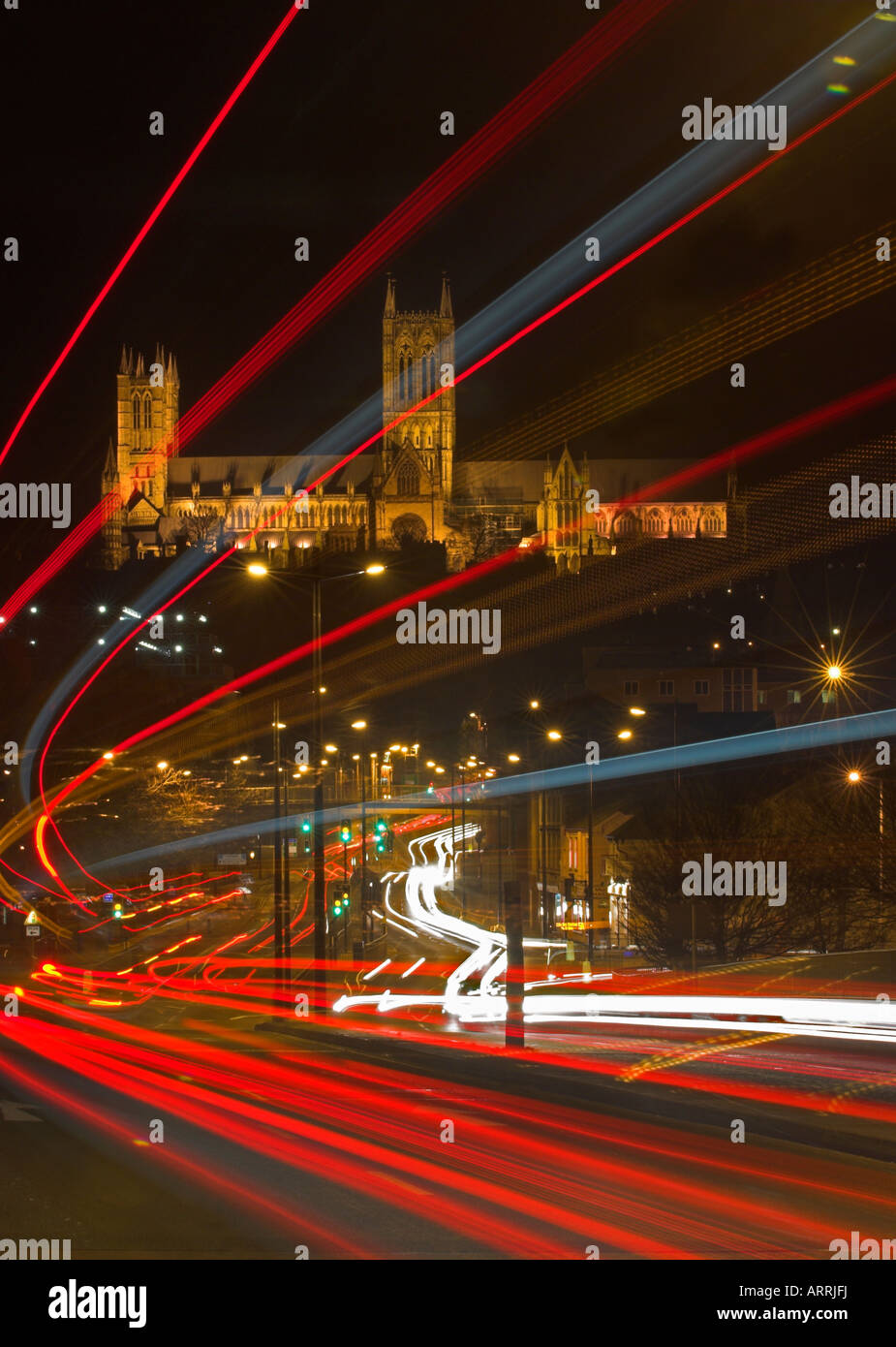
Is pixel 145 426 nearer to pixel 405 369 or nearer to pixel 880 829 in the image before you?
pixel 405 369

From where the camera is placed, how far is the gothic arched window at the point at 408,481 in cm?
13400

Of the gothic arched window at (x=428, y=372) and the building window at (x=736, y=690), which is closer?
the building window at (x=736, y=690)

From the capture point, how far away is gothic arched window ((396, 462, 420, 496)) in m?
134

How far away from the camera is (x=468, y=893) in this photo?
186 feet

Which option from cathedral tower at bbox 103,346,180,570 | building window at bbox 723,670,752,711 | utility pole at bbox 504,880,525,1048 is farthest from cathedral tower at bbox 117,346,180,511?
utility pole at bbox 504,880,525,1048

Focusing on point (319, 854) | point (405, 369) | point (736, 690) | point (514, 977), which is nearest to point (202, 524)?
→ point (405, 369)

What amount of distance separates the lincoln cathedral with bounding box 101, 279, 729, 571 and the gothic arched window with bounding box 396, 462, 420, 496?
0.14 meters

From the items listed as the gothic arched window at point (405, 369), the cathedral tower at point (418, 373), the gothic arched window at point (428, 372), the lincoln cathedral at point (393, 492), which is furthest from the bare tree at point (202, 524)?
the gothic arched window at point (428, 372)

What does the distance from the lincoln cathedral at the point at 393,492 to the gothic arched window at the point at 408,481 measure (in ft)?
0.47

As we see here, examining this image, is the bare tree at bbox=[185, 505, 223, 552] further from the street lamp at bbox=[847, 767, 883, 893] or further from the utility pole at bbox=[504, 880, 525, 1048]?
the utility pole at bbox=[504, 880, 525, 1048]

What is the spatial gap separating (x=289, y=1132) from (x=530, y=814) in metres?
37.8

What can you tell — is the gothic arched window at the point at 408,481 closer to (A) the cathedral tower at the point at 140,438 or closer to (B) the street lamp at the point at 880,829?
(A) the cathedral tower at the point at 140,438

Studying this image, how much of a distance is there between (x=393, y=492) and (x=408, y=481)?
6.66 ft
